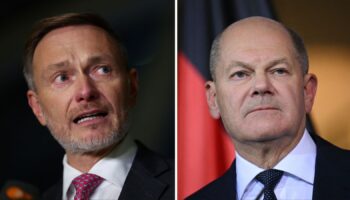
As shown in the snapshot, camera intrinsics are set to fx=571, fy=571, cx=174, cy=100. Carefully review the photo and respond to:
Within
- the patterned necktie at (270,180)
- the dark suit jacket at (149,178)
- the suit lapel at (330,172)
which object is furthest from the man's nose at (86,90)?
the suit lapel at (330,172)

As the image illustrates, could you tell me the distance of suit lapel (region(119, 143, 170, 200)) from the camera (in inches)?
99.7

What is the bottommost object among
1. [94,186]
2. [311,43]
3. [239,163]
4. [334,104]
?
[94,186]

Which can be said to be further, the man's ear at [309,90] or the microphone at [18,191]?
the microphone at [18,191]

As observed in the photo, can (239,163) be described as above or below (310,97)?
below

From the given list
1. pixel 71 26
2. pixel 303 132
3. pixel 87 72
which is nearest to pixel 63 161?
pixel 87 72

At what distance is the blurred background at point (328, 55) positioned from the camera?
7.48ft

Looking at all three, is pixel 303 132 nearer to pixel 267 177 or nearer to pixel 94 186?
pixel 267 177

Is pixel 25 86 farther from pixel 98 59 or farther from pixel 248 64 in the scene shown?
pixel 248 64

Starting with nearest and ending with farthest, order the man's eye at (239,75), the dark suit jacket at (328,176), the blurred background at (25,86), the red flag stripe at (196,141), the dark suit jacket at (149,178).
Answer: the dark suit jacket at (328,176)
the man's eye at (239,75)
the red flag stripe at (196,141)
the dark suit jacket at (149,178)
the blurred background at (25,86)

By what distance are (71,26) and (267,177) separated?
1153mm

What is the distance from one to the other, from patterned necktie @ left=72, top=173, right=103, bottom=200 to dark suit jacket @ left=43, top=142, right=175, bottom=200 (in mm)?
118

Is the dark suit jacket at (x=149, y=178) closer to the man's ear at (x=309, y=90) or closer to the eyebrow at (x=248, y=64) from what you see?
the eyebrow at (x=248, y=64)

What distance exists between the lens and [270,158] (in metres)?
2.27

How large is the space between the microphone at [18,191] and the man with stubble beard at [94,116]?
118mm
